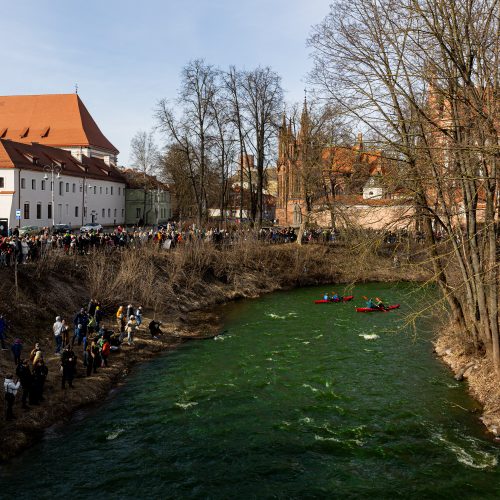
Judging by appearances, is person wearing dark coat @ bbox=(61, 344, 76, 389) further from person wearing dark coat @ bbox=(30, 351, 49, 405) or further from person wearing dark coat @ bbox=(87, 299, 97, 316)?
Answer: person wearing dark coat @ bbox=(87, 299, 97, 316)

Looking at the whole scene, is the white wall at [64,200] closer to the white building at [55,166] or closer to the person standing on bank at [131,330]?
the white building at [55,166]

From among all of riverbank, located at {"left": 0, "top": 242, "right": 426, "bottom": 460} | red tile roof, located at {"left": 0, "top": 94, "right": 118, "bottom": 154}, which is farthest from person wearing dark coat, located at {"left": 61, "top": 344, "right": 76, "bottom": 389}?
red tile roof, located at {"left": 0, "top": 94, "right": 118, "bottom": 154}

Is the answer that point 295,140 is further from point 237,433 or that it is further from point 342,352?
point 237,433

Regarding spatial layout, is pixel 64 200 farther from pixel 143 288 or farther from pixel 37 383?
pixel 37 383

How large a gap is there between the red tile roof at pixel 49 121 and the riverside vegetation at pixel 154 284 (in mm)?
39518

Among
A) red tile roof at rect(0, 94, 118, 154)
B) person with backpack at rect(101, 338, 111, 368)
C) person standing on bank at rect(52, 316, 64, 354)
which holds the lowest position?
person with backpack at rect(101, 338, 111, 368)

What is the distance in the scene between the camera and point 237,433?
48.9 feet

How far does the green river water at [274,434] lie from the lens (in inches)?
484

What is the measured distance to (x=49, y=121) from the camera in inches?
2943

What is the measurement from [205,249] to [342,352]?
18.9m

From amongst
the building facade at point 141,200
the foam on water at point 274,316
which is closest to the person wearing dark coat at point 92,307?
the foam on water at point 274,316

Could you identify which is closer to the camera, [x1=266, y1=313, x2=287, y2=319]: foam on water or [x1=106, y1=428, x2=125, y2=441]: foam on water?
[x1=106, y1=428, x2=125, y2=441]: foam on water

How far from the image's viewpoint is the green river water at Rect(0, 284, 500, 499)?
40.3 feet

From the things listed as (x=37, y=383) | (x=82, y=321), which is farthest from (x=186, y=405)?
(x=82, y=321)
